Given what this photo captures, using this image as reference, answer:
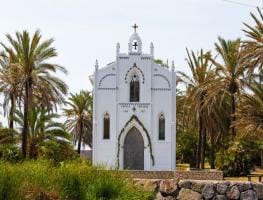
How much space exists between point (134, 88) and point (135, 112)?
1661mm

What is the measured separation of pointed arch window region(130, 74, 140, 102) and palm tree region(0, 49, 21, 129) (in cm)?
734

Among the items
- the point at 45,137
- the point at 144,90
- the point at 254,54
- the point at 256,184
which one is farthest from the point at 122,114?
the point at 256,184

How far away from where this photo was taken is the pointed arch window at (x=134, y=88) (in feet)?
134

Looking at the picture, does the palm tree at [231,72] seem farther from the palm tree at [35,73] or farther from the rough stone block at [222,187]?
the rough stone block at [222,187]

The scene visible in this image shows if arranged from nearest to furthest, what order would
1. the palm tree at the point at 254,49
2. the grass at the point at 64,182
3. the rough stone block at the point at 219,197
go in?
the grass at the point at 64,182, the rough stone block at the point at 219,197, the palm tree at the point at 254,49

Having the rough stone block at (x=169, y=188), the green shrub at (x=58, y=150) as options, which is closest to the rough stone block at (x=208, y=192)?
the rough stone block at (x=169, y=188)

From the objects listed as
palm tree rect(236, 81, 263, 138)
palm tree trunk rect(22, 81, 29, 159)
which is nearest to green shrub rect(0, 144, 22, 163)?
palm tree trunk rect(22, 81, 29, 159)

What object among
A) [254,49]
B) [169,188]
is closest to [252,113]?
[254,49]

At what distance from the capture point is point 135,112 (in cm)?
4044

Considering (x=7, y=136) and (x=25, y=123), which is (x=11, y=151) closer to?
(x=25, y=123)

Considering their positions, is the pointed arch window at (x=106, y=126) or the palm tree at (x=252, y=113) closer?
the palm tree at (x=252, y=113)

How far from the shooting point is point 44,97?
37156 millimetres

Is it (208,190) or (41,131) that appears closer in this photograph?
(208,190)

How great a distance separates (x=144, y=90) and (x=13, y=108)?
8.49 meters
